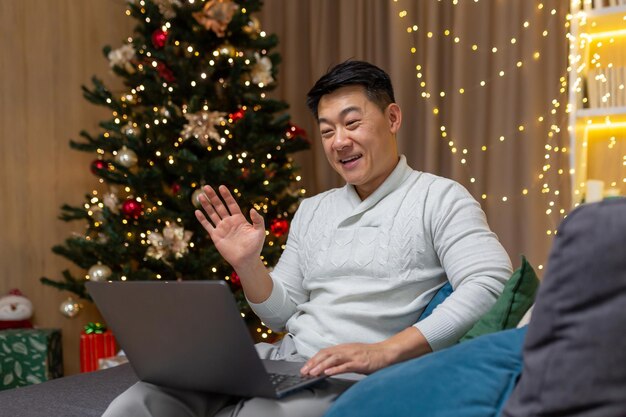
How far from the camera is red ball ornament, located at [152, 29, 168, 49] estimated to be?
132 inches

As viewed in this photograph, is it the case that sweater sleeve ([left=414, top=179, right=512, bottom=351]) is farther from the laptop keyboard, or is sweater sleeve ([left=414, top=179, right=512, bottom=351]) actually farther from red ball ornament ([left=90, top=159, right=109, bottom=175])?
red ball ornament ([left=90, top=159, right=109, bottom=175])

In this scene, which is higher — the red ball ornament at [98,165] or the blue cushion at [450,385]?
the red ball ornament at [98,165]

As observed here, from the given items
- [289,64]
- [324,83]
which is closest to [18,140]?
[289,64]

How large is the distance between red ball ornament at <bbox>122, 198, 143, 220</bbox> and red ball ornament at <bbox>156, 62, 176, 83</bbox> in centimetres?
58

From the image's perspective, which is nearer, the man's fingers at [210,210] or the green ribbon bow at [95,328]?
the man's fingers at [210,210]

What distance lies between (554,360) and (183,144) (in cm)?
271

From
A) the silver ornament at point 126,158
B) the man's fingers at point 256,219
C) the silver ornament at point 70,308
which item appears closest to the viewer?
the man's fingers at point 256,219

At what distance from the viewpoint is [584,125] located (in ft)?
10.0

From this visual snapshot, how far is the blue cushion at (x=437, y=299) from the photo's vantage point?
1.70 metres

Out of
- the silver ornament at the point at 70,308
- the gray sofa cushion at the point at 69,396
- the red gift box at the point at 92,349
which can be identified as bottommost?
the red gift box at the point at 92,349

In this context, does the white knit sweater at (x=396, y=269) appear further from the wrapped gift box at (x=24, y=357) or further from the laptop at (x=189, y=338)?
the wrapped gift box at (x=24, y=357)

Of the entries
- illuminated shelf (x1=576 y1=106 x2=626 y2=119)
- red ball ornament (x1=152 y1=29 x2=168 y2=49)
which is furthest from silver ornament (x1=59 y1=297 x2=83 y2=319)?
illuminated shelf (x1=576 y1=106 x2=626 y2=119)

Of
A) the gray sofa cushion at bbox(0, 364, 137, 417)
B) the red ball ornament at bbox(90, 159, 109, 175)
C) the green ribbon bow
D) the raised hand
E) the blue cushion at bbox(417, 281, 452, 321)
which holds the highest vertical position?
the red ball ornament at bbox(90, 159, 109, 175)

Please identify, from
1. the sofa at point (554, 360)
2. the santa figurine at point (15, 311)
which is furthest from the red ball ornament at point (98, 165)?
the sofa at point (554, 360)
